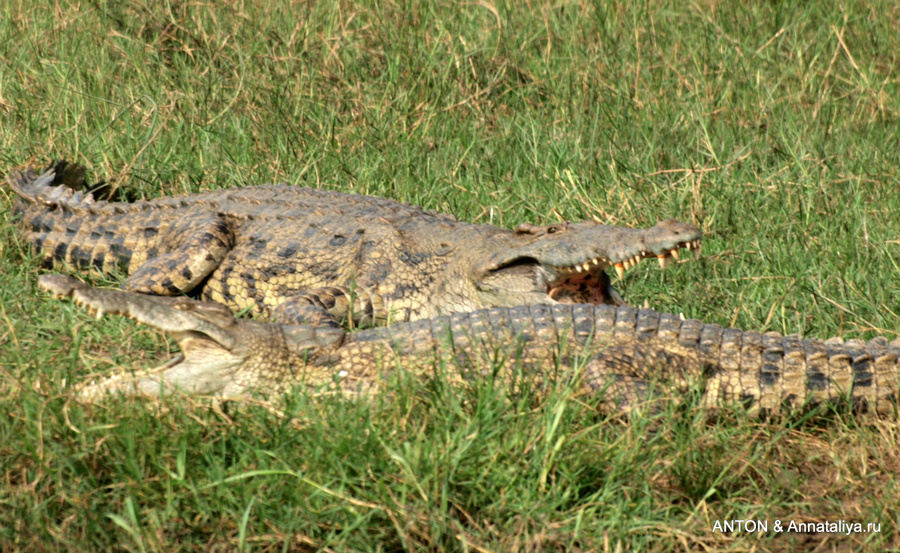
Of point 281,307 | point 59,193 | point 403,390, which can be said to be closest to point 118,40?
point 59,193

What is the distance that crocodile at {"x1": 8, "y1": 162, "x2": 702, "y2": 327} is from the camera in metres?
4.37

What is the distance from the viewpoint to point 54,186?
521cm

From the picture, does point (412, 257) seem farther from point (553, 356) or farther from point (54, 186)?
point (54, 186)

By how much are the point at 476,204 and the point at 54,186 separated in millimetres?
2287

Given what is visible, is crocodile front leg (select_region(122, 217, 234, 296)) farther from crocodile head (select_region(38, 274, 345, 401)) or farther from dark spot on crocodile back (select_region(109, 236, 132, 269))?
crocodile head (select_region(38, 274, 345, 401))

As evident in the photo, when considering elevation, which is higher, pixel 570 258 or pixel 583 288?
pixel 570 258

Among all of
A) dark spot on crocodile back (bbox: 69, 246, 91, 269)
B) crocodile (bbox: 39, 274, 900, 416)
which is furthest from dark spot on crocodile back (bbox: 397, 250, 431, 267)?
dark spot on crocodile back (bbox: 69, 246, 91, 269)

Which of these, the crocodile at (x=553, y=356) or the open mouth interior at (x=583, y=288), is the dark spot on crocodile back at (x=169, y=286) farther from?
the open mouth interior at (x=583, y=288)

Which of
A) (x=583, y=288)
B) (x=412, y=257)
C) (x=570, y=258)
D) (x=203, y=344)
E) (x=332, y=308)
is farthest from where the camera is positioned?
(x=412, y=257)

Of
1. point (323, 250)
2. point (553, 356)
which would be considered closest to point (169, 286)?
point (323, 250)

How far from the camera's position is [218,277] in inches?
190

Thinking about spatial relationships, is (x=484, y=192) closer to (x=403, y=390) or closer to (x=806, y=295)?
(x=806, y=295)

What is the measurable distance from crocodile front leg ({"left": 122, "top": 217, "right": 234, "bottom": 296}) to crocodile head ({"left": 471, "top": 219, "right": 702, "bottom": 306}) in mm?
1309

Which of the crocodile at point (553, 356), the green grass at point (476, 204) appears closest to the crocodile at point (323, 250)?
the green grass at point (476, 204)
